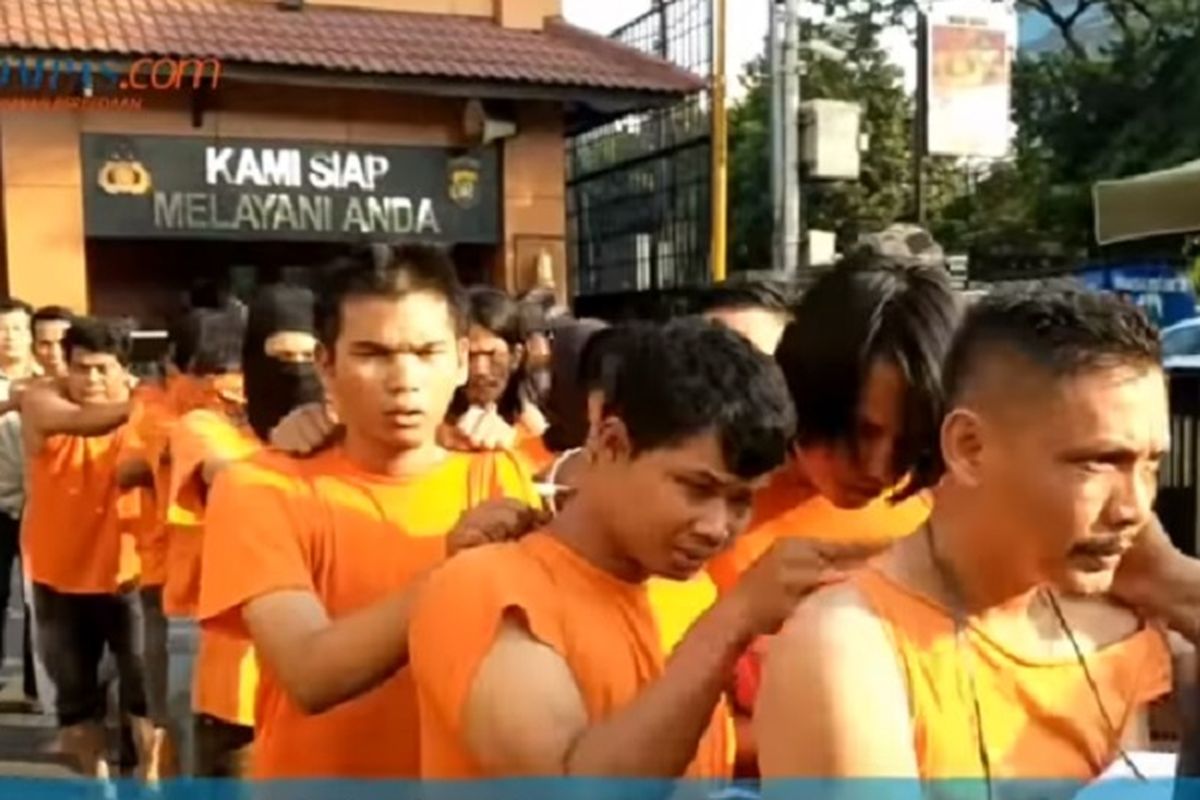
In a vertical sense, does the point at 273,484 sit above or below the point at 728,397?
below

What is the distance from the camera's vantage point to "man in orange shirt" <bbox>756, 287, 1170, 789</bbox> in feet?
4.35

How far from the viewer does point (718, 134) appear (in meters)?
12.9

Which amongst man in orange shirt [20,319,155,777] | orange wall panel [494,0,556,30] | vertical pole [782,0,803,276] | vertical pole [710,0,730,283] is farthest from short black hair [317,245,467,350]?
orange wall panel [494,0,556,30]

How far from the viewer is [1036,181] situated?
81.6 ft

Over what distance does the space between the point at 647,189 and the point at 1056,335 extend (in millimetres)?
13370

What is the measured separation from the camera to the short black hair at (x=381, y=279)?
2389 mm

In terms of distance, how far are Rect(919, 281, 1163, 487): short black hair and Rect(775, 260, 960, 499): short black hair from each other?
1.46ft

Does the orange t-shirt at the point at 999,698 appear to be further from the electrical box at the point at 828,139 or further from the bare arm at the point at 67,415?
the electrical box at the point at 828,139

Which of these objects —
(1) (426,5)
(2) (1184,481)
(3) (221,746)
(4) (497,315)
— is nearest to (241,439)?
(3) (221,746)

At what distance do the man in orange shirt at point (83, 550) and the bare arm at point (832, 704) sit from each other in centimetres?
415

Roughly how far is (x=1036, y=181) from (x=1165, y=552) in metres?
24.1

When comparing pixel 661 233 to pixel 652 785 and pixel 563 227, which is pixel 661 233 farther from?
pixel 652 785

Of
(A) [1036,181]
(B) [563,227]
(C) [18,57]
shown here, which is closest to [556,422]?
(C) [18,57]

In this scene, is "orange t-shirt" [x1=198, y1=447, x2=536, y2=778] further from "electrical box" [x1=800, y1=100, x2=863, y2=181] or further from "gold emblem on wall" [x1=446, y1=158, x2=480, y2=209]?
"gold emblem on wall" [x1=446, y1=158, x2=480, y2=209]
